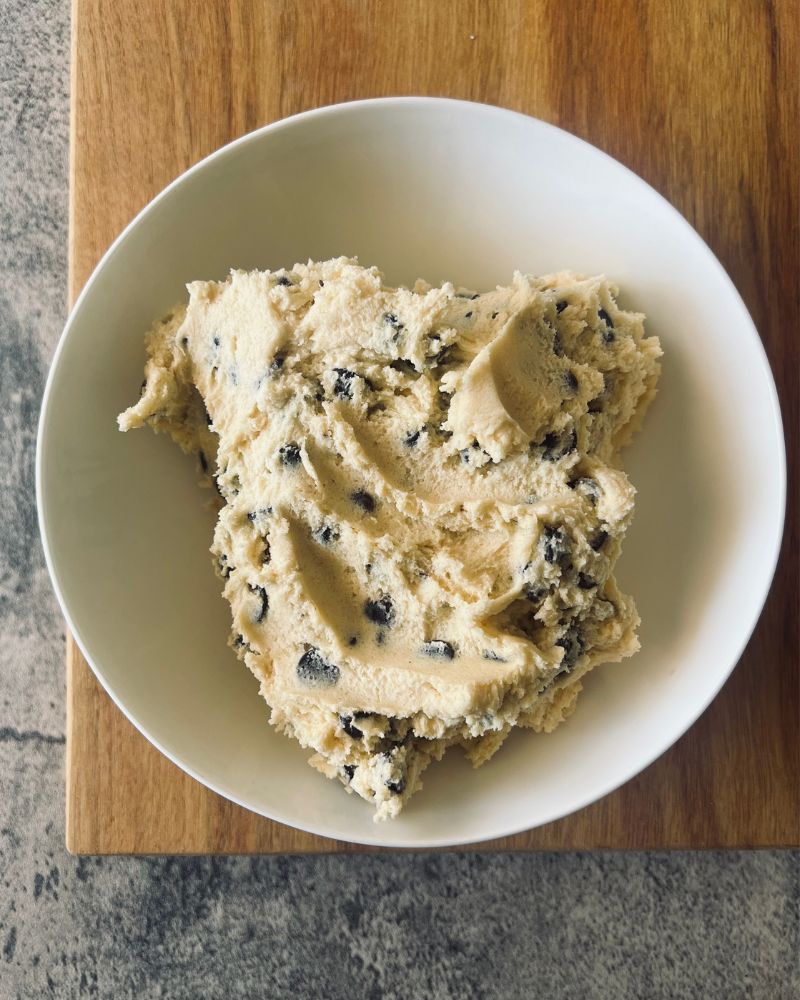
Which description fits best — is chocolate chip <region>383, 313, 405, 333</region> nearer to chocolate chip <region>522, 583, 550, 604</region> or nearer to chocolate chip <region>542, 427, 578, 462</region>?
chocolate chip <region>542, 427, 578, 462</region>

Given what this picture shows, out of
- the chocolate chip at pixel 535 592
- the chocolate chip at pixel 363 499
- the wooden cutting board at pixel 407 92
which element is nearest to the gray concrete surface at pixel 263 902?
the wooden cutting board at pixel 407 92

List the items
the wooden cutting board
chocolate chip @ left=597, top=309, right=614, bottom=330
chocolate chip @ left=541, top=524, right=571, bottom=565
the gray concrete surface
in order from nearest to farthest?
1. chocolate chip @ left=541, top=524, right=571, bottom=565
2. chocolate chip @ left=597, top=309, right=614, bottom=330
3. the wooden cutting board
4. the gray concrete surface

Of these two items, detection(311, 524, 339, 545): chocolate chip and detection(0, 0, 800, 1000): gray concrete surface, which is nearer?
detection(311, 524, 339, 545): chocolate chip

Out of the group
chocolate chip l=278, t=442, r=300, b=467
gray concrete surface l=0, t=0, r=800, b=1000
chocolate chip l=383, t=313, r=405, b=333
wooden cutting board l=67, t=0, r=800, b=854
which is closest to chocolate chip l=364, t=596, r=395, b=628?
chocolate chip l=278, t=442, r=300, b=467

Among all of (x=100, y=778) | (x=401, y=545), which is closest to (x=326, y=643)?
(x=401, y=545)

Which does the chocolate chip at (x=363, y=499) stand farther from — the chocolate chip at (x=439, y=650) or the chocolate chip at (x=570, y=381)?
the chocolate chip at (x=570, y=381)

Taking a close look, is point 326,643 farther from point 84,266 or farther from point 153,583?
point 84,266

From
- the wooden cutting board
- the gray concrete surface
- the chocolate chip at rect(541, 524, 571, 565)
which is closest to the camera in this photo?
the chocolate chip at rect(541, 524, 571, 565)
